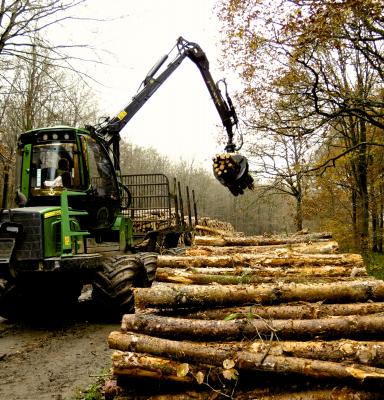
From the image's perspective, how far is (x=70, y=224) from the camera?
7.19 metres

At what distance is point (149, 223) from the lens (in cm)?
1195

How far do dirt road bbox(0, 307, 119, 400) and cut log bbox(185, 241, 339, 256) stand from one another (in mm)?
1771

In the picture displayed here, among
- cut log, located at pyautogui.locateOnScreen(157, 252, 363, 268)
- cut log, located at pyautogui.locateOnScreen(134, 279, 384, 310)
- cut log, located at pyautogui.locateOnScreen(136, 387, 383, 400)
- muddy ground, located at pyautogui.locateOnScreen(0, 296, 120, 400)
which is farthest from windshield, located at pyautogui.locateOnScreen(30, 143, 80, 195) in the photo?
cut log, located at pyautogui.locateOnScreen(136, 387, 383, 400)

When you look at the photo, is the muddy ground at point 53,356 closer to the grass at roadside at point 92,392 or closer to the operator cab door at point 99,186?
the grass at roadside at point 92,392

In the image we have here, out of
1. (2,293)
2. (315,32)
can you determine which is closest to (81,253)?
(2,293)

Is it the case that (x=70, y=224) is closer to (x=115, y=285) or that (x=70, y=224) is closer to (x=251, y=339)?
(x=115, y=285)

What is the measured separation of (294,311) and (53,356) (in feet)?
12.2

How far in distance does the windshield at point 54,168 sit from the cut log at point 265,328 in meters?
4.85

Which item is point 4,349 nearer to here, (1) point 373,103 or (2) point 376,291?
(2) point 376,291

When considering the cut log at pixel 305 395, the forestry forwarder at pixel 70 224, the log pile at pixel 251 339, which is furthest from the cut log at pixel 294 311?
the forestry forwarder at pixel 70 224

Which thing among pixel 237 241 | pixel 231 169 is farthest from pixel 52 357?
pixel 231 169

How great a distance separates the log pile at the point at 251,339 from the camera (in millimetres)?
2939

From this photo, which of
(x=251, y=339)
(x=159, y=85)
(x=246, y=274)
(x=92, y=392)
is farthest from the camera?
(x=159, y=85)

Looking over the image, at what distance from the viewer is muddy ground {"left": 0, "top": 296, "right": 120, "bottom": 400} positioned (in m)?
4.72
